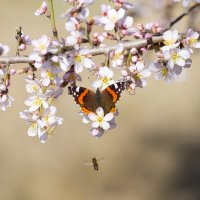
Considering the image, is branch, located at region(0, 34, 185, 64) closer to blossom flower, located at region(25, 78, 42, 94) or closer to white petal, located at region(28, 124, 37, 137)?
blossom flower, located at region(25, 78, 42, 94)

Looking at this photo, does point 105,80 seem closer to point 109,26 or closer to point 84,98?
point 84,98

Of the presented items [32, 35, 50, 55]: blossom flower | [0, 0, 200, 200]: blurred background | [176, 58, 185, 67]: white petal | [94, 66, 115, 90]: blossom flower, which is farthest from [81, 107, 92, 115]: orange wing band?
[0, 0, 200, 200]: blurred background

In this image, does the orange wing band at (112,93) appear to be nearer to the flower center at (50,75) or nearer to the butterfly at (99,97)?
the butterfly at (99,97)

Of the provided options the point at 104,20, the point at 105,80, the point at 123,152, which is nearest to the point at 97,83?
the point at 105,80

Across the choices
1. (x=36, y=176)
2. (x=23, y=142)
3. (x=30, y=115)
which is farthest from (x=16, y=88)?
(x=30, y=115)

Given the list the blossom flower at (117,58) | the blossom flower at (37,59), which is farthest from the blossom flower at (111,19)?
the blossom flower at (37,59)

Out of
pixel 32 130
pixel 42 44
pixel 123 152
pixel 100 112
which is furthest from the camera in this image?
pixel 123 152

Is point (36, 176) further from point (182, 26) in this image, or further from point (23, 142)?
point (182, 26)
